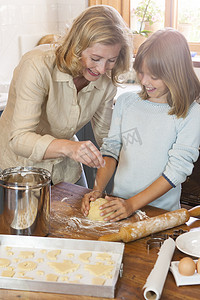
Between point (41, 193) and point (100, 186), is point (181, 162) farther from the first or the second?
point (41, 193)

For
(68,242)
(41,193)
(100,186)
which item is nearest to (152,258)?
(68,242)

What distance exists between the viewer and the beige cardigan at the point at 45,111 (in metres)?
1.48

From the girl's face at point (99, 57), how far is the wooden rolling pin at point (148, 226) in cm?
61

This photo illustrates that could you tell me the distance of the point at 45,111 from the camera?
1694 mm

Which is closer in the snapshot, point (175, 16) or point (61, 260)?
point (61, 260)

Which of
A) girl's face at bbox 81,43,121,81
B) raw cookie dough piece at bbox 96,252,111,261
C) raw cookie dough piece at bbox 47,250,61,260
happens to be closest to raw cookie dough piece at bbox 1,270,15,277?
raw cookie dough piece at bbox 47,250,61,260

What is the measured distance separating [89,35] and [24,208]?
2.27ft

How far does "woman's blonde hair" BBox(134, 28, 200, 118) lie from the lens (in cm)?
145

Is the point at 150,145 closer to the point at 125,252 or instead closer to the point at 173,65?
the point at 173,65

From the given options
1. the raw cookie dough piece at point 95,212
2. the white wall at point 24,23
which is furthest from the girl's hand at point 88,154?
the white wall at point 24,23

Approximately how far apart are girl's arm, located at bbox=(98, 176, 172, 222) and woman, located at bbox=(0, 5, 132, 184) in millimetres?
146

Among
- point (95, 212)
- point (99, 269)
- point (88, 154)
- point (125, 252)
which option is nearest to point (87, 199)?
point (95, 212)

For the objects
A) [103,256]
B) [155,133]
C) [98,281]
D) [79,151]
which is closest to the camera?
[98,281]

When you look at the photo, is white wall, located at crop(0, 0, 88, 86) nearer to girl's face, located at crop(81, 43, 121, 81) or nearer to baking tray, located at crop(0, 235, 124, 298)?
girl's face, located at crop(81, 43, 121, 81)
